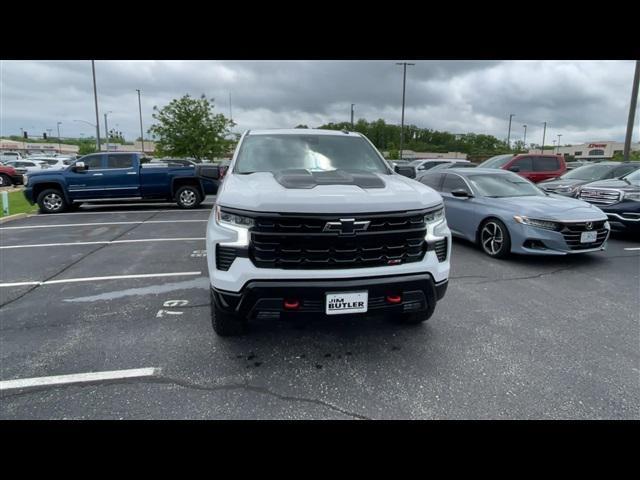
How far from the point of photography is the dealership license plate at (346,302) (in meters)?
2.52

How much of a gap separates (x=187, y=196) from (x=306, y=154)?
31.0 ft

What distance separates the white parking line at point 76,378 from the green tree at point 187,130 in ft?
86.1

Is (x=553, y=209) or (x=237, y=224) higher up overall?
(x=237, y=224)

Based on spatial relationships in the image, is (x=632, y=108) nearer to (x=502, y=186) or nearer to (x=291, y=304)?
(x=502, y=186)

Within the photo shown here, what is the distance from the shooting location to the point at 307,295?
2.50m

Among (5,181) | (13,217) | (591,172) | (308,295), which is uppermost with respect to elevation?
(591,172)

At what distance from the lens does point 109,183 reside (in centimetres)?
1158

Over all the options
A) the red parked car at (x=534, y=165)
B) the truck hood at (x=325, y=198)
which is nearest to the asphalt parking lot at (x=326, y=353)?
the truck hood at (x=325, y=198)

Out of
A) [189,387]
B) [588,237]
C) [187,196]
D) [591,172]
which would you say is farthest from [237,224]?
[591,172]

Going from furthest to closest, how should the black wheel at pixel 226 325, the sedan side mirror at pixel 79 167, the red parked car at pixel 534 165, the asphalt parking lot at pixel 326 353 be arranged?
the red parked car at pixel 534 165, the sedan side mirror at pixel 79 167, the black wheel at pixel 226 325, the asphalt parking lot at pixel 326 353

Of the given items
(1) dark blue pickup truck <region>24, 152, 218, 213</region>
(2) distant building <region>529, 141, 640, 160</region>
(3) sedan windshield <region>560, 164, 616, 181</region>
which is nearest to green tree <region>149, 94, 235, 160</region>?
(1) dark blue pickup truck <region>24, 152, 218, 213</region>

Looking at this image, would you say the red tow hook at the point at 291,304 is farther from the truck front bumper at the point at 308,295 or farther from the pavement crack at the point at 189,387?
the pavement crack at the point at 189,387

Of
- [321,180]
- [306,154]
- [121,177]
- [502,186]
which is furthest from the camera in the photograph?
[121,177]
